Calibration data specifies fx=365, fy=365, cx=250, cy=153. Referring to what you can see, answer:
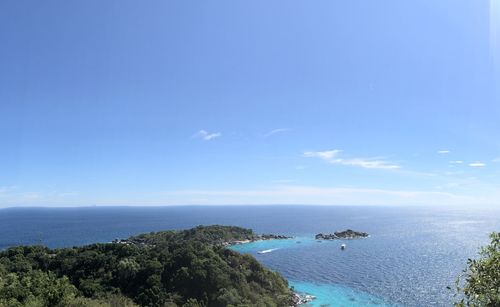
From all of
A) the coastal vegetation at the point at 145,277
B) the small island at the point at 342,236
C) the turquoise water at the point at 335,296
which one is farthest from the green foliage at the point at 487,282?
the small island at the point at 342,236

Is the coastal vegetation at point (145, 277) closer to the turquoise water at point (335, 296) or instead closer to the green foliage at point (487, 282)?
the turquoise water at point (335, 296)

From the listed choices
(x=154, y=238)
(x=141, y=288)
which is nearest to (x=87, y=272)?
(x=141, y=288)

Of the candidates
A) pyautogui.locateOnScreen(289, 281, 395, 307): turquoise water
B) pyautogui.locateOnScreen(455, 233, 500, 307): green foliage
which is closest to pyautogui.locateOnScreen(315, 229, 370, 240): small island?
pyautogui.locateOnScreen(289, 281, 395, 307): turquoise water

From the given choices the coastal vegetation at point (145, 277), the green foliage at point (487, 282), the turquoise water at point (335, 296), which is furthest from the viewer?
the turquoise water at point (335, 296)

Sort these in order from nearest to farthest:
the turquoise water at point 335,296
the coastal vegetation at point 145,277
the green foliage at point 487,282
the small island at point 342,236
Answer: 1. the green foliage at point 487,282
2. the coastal vegetation at point 145,277
3. the turquoise water at point 335,296
4. the small island at point 342,236

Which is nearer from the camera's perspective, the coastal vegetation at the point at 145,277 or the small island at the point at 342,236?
the coastal vegetation at the point at 145,277

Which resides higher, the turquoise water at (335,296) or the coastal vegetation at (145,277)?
the coastal vegetation at (145,277)

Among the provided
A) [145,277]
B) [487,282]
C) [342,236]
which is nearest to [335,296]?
[145,277]

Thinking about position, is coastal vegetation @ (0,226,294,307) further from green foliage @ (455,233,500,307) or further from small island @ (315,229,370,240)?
small island @ (315,229,370,240)

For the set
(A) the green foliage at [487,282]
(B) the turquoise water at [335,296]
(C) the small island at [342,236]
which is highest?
(A) the green foliage at [487,282]
